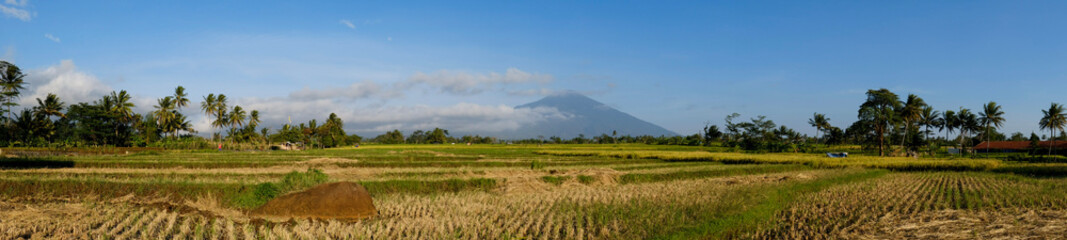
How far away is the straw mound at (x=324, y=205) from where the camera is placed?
30.7 feet

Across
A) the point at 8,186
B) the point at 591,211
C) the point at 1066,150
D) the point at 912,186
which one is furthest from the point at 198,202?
the point at 1066,150

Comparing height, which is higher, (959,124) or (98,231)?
(959,124)

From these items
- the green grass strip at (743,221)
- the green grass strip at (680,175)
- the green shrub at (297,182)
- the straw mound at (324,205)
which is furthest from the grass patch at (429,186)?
the green grass strip at (743,221)

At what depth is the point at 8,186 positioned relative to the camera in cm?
1247

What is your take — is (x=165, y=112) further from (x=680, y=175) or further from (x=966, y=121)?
(x=966, y=121)

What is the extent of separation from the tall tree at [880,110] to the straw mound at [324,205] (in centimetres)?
5644

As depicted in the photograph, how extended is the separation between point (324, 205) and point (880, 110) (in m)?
61.0

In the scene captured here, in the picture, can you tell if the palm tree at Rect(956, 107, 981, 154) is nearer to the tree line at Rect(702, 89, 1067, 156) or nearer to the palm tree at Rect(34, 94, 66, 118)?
the tree line at Rect(702, 89, 1067, 156)

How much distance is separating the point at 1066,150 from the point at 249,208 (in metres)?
77.1

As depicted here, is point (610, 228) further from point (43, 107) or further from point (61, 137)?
point (61, 137)

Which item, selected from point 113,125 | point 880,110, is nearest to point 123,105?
point 113,125

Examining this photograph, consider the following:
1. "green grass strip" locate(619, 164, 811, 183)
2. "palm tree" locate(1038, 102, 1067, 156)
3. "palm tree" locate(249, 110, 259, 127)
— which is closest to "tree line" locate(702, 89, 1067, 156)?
"palm tree" locate(1038, 102, 1067, 156)

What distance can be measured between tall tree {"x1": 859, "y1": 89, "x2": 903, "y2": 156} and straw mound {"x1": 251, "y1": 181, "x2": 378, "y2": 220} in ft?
185

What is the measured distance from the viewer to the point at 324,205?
9445 millimetres
